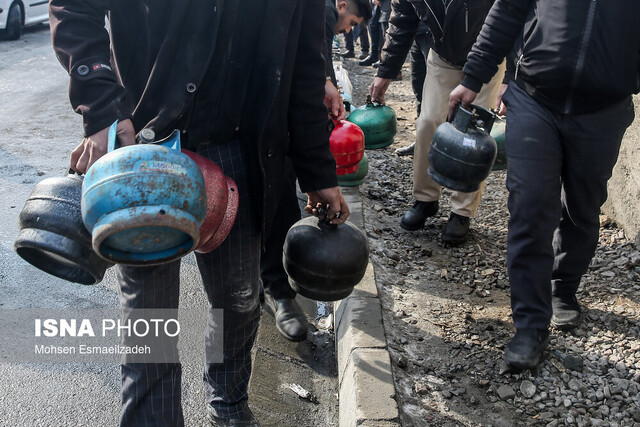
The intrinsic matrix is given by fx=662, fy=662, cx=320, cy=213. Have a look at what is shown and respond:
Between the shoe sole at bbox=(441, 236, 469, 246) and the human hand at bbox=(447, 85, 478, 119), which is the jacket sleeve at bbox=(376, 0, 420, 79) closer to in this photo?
the shoe sole at bbox=(441, 236, 469, 246)

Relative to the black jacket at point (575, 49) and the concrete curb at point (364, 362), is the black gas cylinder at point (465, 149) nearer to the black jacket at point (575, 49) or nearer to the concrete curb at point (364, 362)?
the black jacket at point (575, 49)

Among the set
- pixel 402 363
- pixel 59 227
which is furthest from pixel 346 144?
pixel 59 227

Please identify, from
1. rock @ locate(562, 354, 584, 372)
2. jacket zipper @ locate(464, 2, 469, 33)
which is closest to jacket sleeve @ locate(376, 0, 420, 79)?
jacket zipper @ locate(464, 2, 469, 33)

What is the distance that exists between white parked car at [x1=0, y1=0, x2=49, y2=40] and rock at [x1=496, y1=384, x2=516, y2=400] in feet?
42.7

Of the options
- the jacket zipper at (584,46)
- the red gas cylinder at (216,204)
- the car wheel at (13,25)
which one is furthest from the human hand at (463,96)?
the car wheel at (13,25)

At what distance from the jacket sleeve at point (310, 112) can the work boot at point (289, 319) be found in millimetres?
1242

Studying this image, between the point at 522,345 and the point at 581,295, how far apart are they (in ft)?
3.10

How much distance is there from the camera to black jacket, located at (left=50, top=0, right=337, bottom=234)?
6.82 ft

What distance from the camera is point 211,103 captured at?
2273mm

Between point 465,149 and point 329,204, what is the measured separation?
1.17 meters

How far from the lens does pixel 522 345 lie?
3188mm

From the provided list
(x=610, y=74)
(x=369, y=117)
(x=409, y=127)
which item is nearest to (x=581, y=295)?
(x=610, y=74)

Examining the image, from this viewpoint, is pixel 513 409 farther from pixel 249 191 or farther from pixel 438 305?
pixel 249 191

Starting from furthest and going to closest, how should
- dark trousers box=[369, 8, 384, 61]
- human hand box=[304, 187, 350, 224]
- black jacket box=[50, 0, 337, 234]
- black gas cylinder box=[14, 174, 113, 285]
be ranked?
dark trousers box=[369, 8, 384, 61] < human hand box=[304, 187, 350, 224] < black jacket box=[50, 0, 337, 234] < black gas cylinder box=[14, 174, 113, 285]
